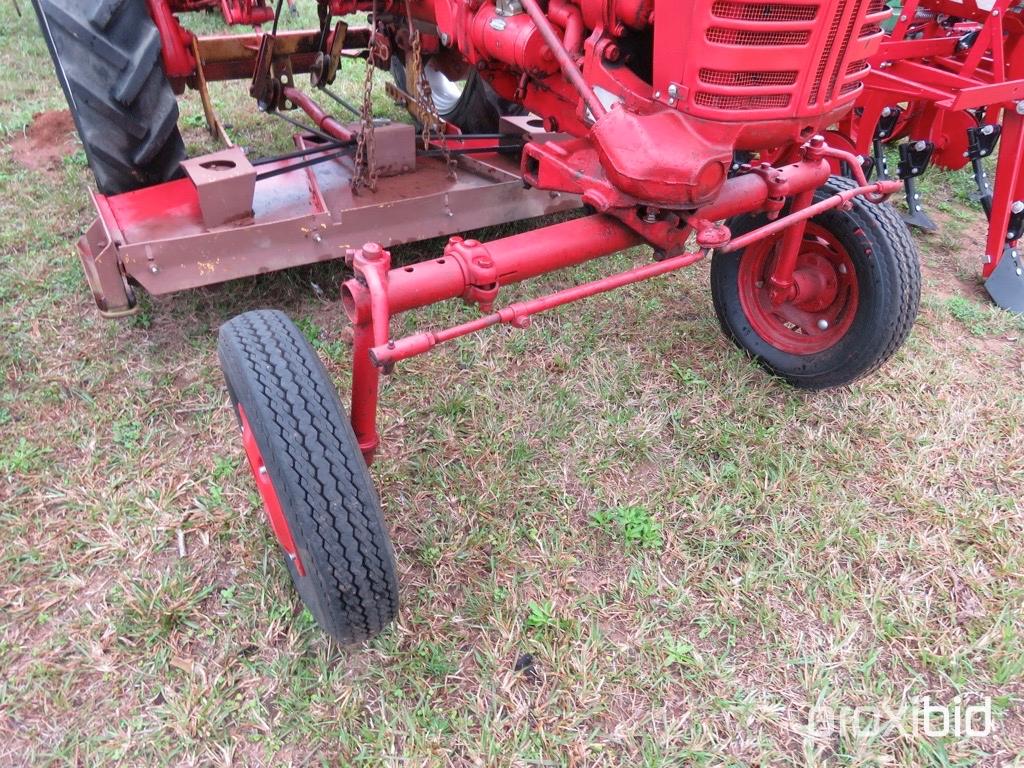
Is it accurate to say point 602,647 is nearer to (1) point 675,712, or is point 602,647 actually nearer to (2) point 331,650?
(1) point 675,712

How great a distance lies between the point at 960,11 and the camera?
368 cm

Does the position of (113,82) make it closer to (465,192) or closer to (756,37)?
(465,192)

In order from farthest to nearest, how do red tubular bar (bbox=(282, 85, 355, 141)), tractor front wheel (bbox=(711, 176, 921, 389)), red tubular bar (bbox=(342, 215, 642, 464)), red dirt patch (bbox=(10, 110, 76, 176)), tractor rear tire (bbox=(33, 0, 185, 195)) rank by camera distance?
red dirt patch (bbox=(10, 110, 76, 176)) < red tubular bar (bbox=(282, 85, 355, 141)) < tractor rear tire (bbox=(33, 0, 185, 195)) < tractor front wheel (bbox=(711, 176, 921, 389)) < red tubular bar (bbox=(342, 215, 642, 464))

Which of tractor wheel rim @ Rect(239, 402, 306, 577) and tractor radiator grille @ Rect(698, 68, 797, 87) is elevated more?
tractor radiator grille @ Rect(698, 68, 797, 87)

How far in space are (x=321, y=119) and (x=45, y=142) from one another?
92.5 inches

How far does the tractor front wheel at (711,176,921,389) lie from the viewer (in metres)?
2.35

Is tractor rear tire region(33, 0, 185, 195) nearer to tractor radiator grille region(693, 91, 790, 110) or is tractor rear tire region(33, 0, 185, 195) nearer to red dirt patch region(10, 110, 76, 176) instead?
red dirt patch region(10, 110, 76, 176)

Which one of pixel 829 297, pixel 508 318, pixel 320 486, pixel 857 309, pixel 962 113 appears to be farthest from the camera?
pixel 962 113

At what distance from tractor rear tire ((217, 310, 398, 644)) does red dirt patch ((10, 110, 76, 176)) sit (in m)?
3.47

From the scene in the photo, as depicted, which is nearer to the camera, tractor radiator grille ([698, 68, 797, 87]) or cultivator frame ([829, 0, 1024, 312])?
tractor radiator grille ([698, 68, 797, 87])

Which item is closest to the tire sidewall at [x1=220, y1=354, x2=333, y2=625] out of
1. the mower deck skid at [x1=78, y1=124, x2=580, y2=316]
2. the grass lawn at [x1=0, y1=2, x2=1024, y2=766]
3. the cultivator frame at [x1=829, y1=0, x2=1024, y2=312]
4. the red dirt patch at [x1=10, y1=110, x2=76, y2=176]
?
the grass lawn at [x1=0, y1=2, x2=1024, y2=766]

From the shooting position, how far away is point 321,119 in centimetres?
328

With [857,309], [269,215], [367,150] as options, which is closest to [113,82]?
[269,215]

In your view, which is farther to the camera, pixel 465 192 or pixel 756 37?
pixel 465 192
